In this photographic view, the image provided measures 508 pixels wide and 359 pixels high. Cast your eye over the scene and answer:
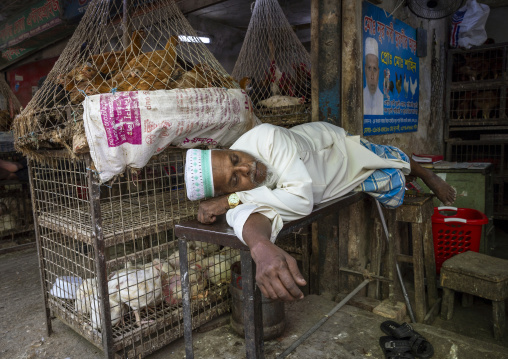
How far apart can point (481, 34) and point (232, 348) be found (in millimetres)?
5113

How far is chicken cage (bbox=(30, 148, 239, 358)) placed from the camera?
2146mm

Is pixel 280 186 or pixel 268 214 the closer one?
pixel 268 214

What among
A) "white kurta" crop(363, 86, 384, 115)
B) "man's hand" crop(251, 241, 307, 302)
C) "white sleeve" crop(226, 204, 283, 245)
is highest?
"white kurta" crop(363, 86, 384, 115)

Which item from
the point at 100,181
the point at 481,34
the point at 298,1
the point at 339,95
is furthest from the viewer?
the point at 298,1

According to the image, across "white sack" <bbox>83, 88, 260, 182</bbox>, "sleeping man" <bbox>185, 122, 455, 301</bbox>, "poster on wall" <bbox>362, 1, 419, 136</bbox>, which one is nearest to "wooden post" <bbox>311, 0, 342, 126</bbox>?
"poster on wall" <bbox>362, 1, 419, 136</bbox>

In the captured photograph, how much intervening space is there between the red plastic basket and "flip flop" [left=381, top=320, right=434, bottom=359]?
1.22 metres

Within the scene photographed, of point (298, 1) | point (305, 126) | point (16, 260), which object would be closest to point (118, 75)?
point (305, 126)

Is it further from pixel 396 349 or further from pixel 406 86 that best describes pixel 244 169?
pixel 406 86

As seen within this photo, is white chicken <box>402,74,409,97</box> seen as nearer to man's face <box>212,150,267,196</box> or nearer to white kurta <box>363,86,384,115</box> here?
white kurta <box>363,86,384,115</box>

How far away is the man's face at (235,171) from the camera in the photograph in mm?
1852

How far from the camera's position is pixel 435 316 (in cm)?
317

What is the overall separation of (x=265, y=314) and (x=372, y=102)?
A: 6.35 ft

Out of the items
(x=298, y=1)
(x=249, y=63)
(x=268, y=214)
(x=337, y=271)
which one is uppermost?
(x=298, y=1)

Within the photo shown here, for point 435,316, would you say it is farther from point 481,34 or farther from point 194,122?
point 481,34
